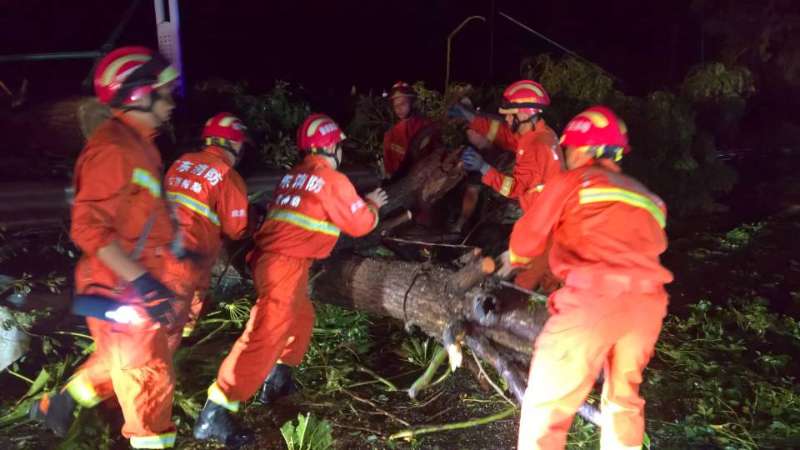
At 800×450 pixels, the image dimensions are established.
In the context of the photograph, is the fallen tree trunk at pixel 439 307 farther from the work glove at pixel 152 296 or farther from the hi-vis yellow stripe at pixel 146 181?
the hi-vis yellow stripe at pixel 146 181

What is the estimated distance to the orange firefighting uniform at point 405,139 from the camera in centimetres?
530

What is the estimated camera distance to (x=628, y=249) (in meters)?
2.42

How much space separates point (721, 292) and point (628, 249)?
366cm

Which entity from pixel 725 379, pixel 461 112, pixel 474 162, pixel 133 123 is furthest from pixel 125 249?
pixel 725 379

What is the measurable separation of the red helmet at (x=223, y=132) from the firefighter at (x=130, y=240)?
54 centimetres

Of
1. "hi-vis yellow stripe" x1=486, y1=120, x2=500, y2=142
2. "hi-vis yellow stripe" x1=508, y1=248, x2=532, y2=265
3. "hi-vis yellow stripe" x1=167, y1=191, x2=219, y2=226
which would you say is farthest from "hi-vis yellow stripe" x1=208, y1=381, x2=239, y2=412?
"hi-vis yellow stripe" x1=486, y1=120, x2=500, y2=142

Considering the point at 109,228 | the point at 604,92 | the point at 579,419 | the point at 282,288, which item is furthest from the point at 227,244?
the point at 604,92

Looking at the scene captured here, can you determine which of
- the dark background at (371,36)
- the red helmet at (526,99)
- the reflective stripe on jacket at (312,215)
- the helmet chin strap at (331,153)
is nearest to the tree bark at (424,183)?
the red helmet at (526,99)

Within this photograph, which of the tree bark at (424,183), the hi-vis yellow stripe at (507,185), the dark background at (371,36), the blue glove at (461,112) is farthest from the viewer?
the dark background at (371,36)

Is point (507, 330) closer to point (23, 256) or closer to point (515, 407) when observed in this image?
point (515, 407)

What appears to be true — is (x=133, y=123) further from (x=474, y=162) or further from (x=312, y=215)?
(x=474, y=162)

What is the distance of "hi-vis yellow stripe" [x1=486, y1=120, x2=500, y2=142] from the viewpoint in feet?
16.3

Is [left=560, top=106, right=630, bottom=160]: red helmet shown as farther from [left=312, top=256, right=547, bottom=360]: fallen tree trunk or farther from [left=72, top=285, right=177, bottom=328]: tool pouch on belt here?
[left=72, top=285, right=177, bottom=328]: tool pouch on belt

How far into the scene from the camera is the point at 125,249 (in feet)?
8.22
